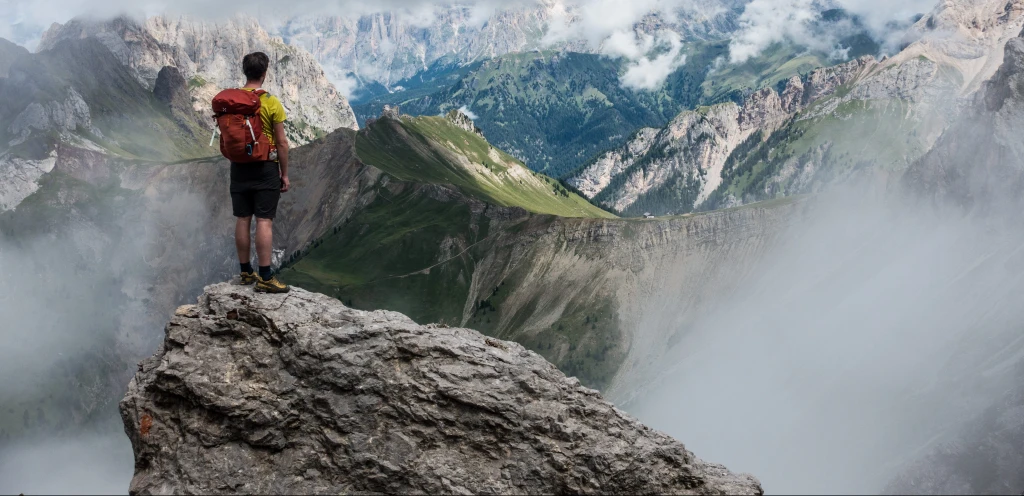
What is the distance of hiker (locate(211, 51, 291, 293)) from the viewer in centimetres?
1702

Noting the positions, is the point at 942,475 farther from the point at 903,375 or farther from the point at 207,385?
the point at 207,385

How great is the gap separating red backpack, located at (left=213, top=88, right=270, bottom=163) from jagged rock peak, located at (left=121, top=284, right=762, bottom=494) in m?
3.40

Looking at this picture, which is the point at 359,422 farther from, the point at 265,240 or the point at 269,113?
the point at 269,113

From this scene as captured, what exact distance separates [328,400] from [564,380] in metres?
5.27

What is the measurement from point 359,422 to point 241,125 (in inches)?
277

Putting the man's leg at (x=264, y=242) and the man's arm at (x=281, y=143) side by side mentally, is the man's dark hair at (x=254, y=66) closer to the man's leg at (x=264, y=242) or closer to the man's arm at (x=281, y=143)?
the man's arm at (x=281, y=143)

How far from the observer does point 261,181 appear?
59.5 feet

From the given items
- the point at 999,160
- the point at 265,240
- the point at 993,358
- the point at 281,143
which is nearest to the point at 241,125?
the point at 281,143

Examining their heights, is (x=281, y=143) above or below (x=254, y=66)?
below

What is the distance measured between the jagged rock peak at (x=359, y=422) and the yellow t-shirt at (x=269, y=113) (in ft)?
13.1

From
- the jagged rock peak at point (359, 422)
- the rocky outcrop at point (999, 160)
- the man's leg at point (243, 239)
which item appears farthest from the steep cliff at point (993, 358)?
the man's leg at point (243, 239)

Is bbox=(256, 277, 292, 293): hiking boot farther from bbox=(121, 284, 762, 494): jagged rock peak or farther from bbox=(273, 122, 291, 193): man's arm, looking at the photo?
bbox=(273, 122, 291, 193): man's arm

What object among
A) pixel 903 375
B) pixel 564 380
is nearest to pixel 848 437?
pixel 903 375

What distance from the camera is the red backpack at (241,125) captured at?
16.8 metres
